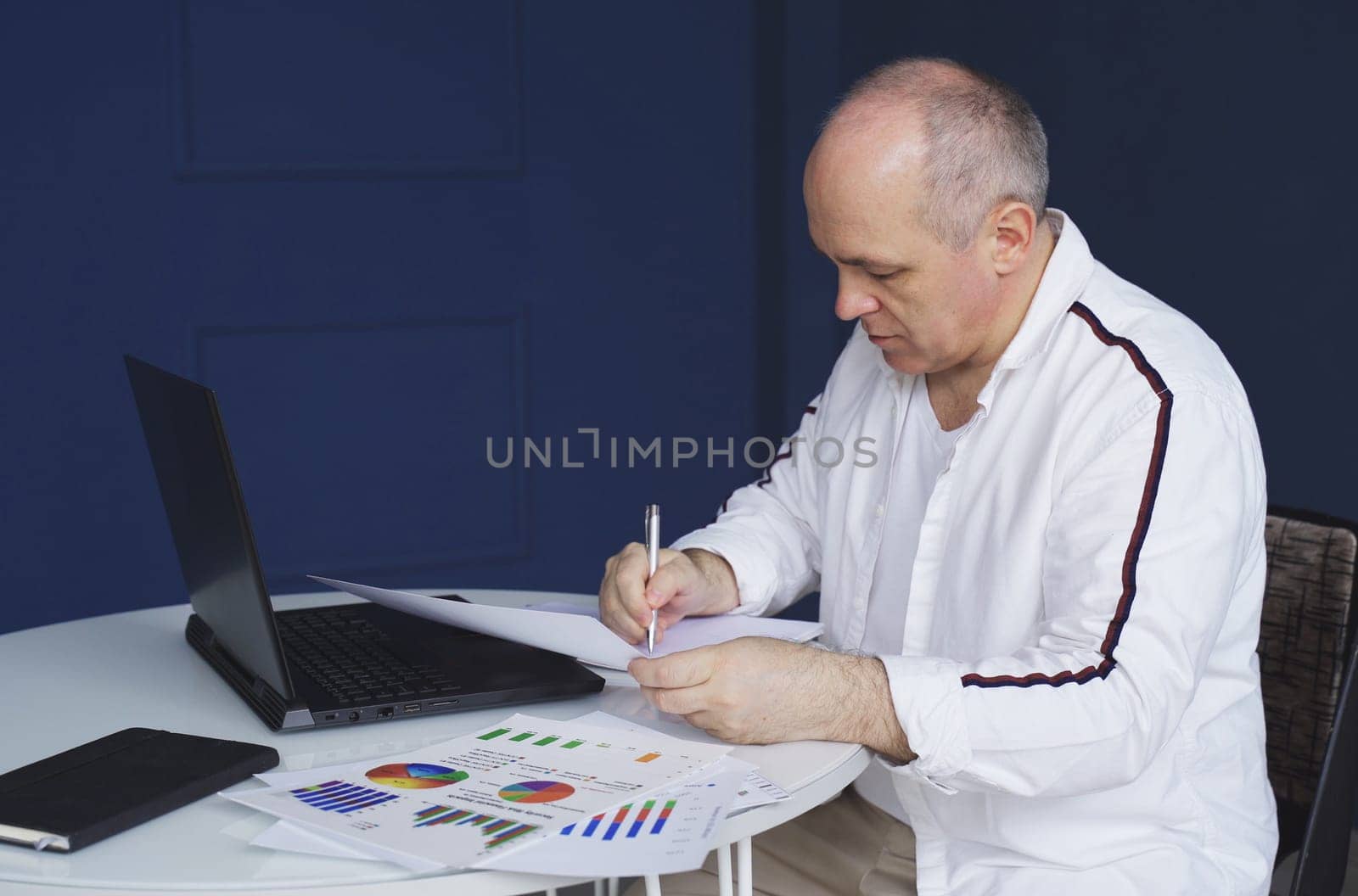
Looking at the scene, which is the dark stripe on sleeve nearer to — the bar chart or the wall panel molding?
the bar chart

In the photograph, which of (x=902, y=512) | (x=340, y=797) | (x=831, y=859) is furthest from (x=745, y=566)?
(x=340, y=797)

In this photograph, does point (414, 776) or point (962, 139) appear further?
point (962, 139)

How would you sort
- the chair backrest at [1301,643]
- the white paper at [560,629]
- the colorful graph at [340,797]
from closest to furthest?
the colorful graph at [340,797]
the white paper at [560,629]
the chair backrest at [1301,643]

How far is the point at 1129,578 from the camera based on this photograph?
47.7 inches

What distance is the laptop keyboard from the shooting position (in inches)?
50.4

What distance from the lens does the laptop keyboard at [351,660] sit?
128 centimetres

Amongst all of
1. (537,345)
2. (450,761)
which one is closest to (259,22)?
(537,345)

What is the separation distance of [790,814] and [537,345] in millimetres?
2206

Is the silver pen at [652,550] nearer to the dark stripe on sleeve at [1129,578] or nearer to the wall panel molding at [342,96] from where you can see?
the dark stripe on sleeve at [1129,578]

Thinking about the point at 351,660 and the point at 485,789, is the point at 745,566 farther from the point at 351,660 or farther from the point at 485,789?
the point at 485,789

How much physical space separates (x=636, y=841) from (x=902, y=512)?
2.32ft

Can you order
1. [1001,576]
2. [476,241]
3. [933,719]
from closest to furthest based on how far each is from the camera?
[933,719], [1001,576], [476,241]

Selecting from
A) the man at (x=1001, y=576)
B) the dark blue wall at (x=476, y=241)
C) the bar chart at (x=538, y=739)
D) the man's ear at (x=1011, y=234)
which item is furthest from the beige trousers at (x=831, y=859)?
the dark blue wall at (x=476, y=241)

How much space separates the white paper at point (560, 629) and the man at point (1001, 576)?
6 centimetres
